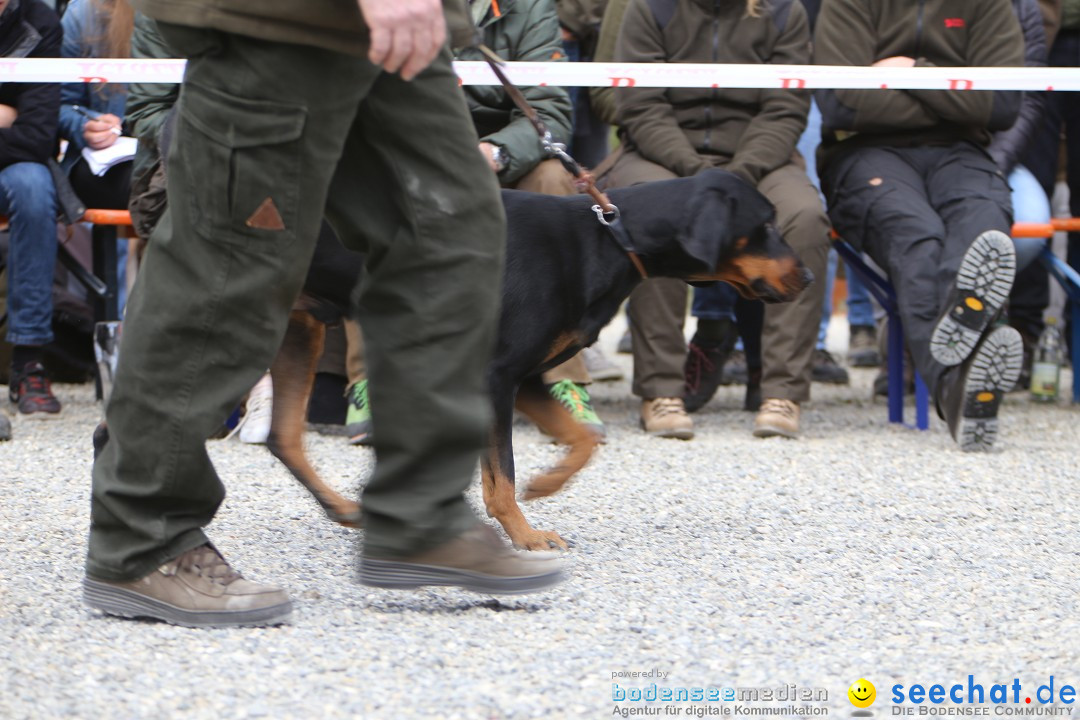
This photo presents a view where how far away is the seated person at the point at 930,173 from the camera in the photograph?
504 centimetres

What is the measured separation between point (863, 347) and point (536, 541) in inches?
202

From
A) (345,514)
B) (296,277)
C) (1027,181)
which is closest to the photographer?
(296,277)

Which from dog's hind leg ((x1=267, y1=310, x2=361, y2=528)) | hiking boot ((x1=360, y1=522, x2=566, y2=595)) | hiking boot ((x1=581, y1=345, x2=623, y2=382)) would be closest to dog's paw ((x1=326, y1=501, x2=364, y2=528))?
dog's hind leg ((x1=267, y1=310, x2=361, y2=528))

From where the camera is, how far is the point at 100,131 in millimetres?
5766

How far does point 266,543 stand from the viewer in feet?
11.3

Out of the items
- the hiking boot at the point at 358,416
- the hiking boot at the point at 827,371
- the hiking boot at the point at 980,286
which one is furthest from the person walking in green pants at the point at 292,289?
the hiking boot at the point at 827,371

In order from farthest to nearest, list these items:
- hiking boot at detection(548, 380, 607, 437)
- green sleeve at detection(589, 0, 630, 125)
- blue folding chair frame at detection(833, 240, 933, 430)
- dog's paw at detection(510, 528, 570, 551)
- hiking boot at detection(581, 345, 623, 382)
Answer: hiking boot at detection(581, 345, 623, 382) → green sleeve at detection(589, 0, 630, 125) → blue folding chair frame at detection(833, 240, 933, 430) → hiking boot at detection(548, 380, 607, 437) → dog's paw at detection(510, 528, 570, 551)

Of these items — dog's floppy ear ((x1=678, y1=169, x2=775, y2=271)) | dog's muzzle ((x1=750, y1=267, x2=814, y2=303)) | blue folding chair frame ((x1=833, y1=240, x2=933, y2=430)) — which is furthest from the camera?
blue folding chair frame ((x1=833, y1=240, x2=933, y2=430))

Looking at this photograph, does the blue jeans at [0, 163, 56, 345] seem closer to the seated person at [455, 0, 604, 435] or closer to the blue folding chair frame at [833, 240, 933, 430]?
the seated person at [455, 0, 604, 435]

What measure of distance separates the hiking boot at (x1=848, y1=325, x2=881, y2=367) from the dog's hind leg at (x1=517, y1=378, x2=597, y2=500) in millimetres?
4659

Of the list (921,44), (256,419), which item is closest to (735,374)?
(921,44)

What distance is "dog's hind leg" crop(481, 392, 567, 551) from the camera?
11.2 ft

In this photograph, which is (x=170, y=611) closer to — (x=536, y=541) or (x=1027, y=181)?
(x=536, y=541)

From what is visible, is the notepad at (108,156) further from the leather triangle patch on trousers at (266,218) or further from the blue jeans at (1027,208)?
the blue jeans at (1027,208)
